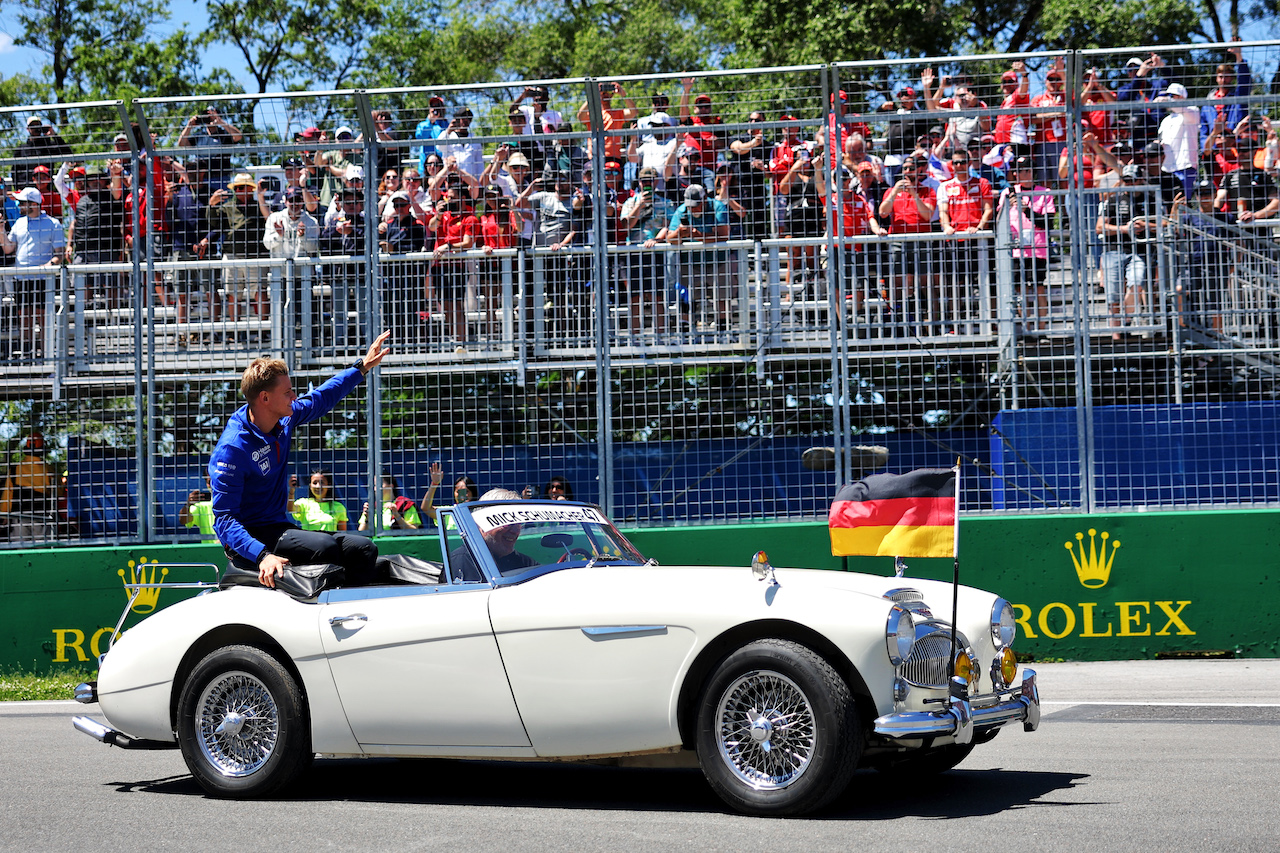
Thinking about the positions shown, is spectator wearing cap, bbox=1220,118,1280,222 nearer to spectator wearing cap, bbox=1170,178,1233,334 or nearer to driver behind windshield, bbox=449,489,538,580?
spectator wearing cap, bbox=1170,178,1233,334

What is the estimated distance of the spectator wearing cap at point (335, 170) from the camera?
41.1 feet

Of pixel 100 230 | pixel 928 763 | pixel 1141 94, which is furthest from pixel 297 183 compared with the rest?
pixel 928 763

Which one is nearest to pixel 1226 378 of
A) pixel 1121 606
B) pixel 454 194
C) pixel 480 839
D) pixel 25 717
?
pixel 1121 606

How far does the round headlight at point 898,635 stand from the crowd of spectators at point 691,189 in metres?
6.77

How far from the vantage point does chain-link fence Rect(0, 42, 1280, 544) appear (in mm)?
11531

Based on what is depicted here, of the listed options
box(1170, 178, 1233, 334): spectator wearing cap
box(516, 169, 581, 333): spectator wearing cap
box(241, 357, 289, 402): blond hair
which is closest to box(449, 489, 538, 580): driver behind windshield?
box(241, 357, 289, 402): blond hair

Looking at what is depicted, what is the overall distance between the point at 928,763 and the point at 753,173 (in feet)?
22.9

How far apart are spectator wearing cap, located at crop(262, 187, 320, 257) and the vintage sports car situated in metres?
6.71

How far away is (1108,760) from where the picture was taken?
664cm

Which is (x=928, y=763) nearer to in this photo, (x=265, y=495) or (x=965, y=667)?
(x=965, y=667)

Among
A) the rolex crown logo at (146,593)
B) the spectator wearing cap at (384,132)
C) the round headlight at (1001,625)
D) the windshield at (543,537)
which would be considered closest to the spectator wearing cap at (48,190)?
the spectator wearing cap at (384,132)

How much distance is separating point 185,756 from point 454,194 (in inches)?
287

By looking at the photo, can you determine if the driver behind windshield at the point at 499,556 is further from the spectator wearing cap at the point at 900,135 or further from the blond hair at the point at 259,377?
the spectator wearing cap at the point at 900,135

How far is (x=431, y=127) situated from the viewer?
1253 centimetres
